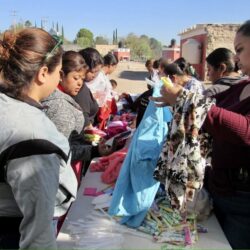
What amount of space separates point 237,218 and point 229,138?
1.57 ft

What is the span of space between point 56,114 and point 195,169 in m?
0.85

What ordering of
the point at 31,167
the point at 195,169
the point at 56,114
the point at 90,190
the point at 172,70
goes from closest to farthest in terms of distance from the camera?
the point at 31,167 → the point at 195,169 → the point at 56,114 → the point at 90,190 → the point at 172,70

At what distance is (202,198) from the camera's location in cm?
171

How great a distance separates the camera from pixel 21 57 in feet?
3.81

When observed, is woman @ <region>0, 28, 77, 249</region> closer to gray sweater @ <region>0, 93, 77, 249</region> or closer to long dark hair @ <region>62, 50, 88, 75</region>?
gray sweater @ <region>0, 93, 77, 249</region>

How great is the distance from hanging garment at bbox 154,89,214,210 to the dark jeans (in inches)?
8.8

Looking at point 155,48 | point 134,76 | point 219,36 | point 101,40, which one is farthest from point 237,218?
point 155,48

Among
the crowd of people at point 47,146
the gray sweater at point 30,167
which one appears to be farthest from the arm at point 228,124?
the gray sweater at point 30,167

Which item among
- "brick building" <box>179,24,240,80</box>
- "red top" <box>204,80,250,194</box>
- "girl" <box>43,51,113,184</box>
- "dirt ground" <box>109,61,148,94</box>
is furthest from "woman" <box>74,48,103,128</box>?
"brick building" <box>179,24,240,80</box>

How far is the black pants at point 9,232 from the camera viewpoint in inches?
44.3

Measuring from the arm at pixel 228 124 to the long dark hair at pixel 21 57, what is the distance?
67 centimetres

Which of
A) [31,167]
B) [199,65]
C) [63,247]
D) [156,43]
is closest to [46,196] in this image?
[31,167]

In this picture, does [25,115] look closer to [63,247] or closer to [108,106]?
[63,247]

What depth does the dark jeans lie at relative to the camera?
1.56 m
